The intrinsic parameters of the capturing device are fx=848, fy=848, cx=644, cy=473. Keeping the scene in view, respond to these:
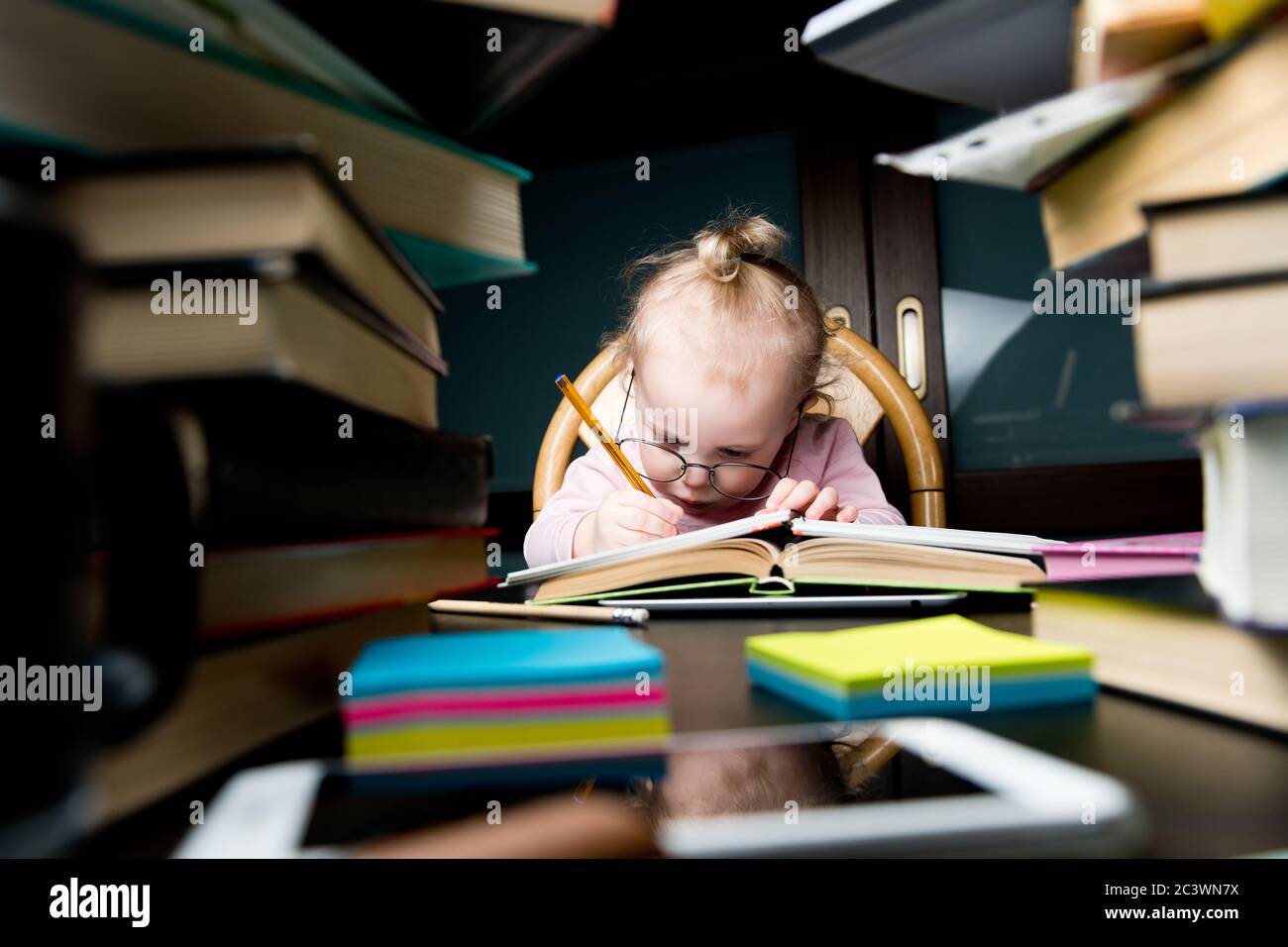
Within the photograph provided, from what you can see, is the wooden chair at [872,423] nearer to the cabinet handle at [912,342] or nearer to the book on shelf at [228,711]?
the cabinet handle at [912,342]

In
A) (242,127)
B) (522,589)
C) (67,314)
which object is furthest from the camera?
(522,589)

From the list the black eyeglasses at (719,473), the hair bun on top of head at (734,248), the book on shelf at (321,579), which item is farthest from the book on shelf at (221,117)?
the hair bun on top of head at (734,248)

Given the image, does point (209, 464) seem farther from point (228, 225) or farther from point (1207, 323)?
point (1207, 323)

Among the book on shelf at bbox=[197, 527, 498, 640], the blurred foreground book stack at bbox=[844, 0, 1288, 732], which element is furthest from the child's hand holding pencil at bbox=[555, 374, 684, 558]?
the blurred foreground book stack at bbox=[844, 0, 1288, 732]

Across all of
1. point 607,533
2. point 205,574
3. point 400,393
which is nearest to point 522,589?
point 607,533

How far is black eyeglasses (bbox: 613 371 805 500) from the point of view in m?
1.02

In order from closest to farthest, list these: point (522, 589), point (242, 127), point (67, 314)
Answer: point (67, 314), point (242, 127), point (522, 589)

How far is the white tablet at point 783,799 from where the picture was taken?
0.54ft

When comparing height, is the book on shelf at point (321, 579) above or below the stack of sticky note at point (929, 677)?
above

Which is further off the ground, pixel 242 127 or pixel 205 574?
pixel 242 127

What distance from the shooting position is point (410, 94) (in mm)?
354

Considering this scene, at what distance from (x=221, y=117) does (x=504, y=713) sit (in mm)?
207
